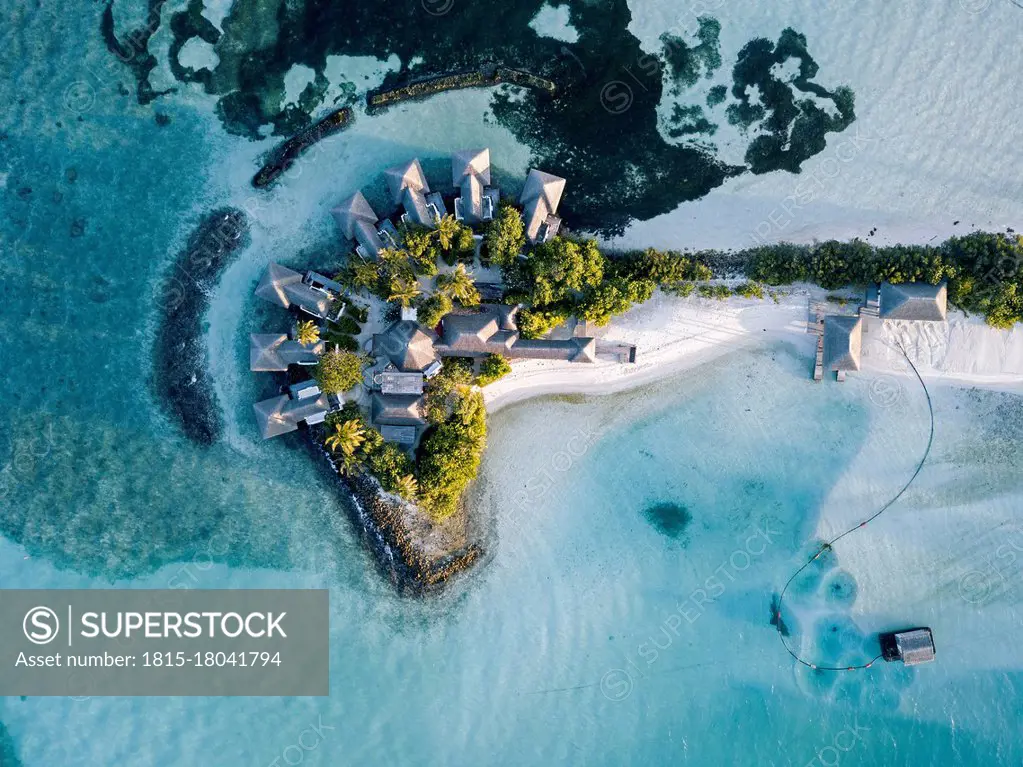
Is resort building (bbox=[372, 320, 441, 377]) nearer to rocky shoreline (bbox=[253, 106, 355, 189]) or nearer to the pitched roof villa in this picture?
rocky shoreline (bbox=[253, 106, 355, 189])

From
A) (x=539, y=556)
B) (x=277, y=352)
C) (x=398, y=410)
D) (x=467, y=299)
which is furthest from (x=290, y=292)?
(x=539, y=556)

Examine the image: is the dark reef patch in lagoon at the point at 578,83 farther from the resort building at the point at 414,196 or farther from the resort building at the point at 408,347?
the resort building at the point at 408,347

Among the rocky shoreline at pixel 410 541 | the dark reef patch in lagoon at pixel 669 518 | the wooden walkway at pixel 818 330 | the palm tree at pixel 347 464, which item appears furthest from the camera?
the dark reef patch in lagoon at pixel 669 518

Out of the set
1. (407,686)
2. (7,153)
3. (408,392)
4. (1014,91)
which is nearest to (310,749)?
(407,686)

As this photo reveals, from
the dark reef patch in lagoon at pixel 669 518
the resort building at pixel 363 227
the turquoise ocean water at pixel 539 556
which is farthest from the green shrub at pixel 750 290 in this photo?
the resort building at pixel 363 227

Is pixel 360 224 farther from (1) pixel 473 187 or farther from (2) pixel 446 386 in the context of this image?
(2) pixel 446 386

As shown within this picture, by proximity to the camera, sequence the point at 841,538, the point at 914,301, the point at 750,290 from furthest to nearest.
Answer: the point at 841,538 < the point at 750,290 < the point at 914,301

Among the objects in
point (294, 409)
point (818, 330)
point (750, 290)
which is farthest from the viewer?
point (818, 330)
